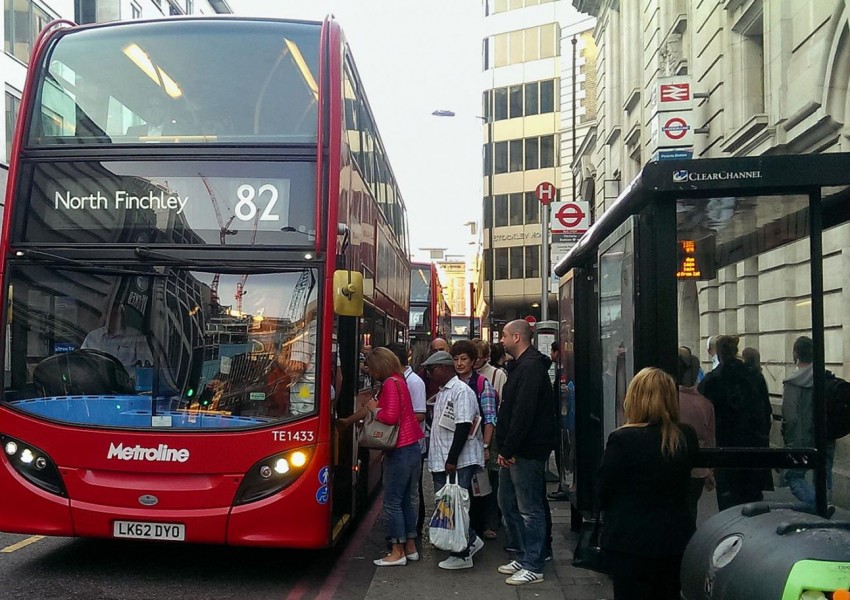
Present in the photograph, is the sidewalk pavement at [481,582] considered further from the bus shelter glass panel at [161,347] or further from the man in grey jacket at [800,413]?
the man in grey jacket at [800,413]

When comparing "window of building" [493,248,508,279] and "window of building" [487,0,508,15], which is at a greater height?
"window of building" [487,0,508,15]

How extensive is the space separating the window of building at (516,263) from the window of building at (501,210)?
64.4 inches

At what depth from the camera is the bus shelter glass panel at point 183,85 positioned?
6.95 m

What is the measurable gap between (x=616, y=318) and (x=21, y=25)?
2580cm

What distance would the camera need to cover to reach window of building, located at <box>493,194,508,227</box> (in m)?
50.0

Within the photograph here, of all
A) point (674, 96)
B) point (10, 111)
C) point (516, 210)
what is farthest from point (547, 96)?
point (674, 96)

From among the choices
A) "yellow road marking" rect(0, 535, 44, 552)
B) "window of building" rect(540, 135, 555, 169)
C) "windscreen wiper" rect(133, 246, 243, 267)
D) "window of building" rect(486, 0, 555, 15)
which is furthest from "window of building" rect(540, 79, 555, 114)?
"windscreen wiper" rect(133, 246, 243, 267)

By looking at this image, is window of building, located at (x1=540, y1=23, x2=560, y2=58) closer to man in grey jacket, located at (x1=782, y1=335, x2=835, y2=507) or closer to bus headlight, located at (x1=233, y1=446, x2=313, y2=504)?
bus headlight, located at (x1=233, y1=446, x2=313, y2=504)

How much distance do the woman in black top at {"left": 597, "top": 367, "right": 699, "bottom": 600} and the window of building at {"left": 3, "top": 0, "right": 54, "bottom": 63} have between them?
86.0ft

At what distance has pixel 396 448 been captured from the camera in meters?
7.43

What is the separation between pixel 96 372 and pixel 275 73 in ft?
8.77

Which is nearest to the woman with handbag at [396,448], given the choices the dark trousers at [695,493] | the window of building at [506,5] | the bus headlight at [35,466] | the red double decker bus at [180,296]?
the red double decker bus at [180,296]

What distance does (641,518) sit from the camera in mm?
4410

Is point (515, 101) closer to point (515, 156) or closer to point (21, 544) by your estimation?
point (515, 156)
